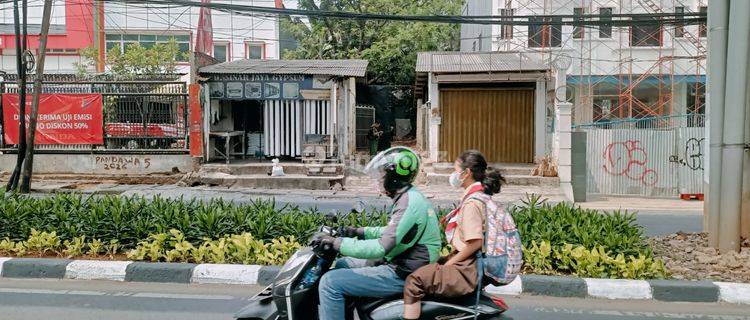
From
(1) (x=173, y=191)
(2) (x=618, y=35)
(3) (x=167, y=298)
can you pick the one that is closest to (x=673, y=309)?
(3) (x=167, y=298)

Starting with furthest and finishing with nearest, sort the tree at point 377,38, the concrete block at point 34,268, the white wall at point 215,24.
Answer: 1. the white wall at point 215,24
2. the tree at point 377,38
3. the concrete block at point 34,268

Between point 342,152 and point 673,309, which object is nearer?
point 673,309

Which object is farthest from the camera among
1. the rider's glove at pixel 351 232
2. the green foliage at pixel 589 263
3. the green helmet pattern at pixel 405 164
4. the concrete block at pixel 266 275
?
the concrete block at pixel 266 275

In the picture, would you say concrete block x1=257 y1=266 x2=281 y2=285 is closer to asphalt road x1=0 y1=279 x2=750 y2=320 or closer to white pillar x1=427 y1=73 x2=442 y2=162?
asphalt road x1=0 y1=279 x2=750 y2=320

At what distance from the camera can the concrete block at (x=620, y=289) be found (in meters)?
6.04

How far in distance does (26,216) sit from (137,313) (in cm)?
285

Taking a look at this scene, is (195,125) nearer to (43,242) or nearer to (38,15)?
(43,242)

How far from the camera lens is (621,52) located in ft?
74.2

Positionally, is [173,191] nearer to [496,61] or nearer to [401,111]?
[496,61]

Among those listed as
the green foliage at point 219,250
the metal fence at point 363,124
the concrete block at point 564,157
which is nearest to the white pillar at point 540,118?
the concrete block at point 564,157

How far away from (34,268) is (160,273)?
131cm

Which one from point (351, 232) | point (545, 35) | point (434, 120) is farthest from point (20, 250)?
point (545, 35)

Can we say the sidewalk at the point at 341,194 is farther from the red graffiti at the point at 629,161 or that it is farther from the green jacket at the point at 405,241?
the green jacket at the point at 405,241

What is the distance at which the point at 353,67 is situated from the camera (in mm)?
16969
